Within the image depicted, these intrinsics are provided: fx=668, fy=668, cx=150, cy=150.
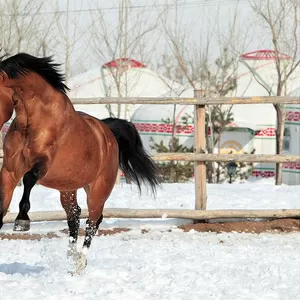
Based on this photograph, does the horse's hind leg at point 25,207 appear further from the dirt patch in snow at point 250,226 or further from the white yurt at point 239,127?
the white yurt at point 239,127

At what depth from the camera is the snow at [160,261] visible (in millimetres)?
4594

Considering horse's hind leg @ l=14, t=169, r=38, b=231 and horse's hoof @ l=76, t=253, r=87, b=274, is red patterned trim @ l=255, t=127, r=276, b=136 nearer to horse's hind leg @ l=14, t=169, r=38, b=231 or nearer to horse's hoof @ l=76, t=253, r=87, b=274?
horse's hoof @ l=76, t=253, r=87, b=274

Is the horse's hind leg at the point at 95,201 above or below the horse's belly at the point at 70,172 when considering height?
below

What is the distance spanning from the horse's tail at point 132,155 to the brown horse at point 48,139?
519mm

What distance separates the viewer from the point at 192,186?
31.9ft

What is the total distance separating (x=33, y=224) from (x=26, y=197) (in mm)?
3229

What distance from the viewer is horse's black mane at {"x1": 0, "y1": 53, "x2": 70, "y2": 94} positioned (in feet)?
14.6

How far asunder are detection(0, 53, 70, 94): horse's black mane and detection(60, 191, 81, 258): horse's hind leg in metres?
1.22

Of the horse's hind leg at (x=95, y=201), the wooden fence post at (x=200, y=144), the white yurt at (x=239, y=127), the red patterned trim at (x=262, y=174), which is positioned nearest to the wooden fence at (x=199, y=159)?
the wooden fence post at (x=200, y=144)

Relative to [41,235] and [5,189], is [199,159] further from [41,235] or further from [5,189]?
[5,189]

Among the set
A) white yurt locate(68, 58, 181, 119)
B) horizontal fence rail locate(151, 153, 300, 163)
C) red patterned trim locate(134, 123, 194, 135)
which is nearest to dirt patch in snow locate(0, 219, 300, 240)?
horizontal fence rail locate(151, 153, 300, 163)

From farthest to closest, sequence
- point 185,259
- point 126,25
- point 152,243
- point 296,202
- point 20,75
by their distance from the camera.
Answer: point 126,25
point 296,202
point 152,243
point 185,259
point 20,75

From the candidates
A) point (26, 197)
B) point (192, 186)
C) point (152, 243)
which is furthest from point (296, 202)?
point (26, 197)

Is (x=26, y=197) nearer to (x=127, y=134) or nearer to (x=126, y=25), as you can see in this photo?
(x=127, y=134)
